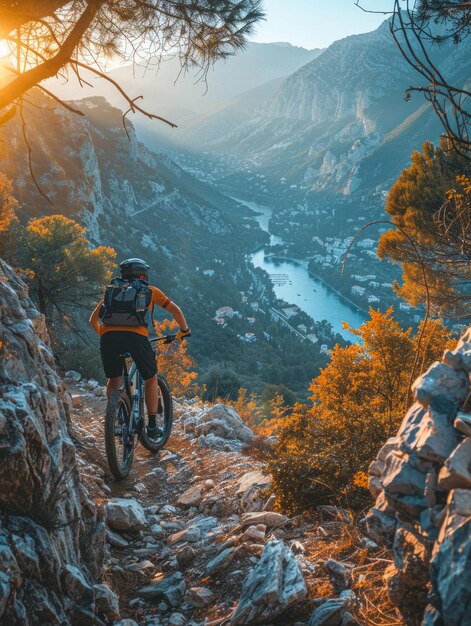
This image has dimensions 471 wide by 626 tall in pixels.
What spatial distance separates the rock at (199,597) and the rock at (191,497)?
1799mm

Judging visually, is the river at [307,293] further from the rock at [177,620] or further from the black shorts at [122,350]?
the rock at [177,620]

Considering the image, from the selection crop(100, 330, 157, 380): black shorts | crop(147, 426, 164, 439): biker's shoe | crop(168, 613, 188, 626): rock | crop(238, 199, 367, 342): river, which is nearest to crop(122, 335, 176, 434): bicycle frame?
crop(100, 330, 157, 380): black shorts

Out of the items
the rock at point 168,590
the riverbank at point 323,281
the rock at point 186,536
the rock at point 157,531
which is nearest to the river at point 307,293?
the riverbank at point 323,281

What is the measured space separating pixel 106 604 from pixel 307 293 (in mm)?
101959

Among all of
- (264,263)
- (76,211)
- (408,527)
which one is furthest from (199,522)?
(264,263)

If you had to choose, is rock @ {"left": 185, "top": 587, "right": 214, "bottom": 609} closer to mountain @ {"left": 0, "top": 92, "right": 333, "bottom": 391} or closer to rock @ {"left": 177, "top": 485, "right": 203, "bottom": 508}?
rock @ {"left": 177, "top": 485, "right": 203, "bottom": 508}

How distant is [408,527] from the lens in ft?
5.93

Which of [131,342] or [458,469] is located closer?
[458,469]

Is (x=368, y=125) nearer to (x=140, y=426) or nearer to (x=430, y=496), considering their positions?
(x=140, y=426)

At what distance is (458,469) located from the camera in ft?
5.25

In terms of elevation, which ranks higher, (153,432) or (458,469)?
(458,469)

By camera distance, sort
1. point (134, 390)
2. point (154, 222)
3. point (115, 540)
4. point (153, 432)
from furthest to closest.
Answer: point (154, 222)
point (153, 432)
point (134, 390)
point (115, 540)

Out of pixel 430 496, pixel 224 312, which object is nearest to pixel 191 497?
pixel 430 496

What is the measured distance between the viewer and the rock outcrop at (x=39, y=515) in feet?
6.35
